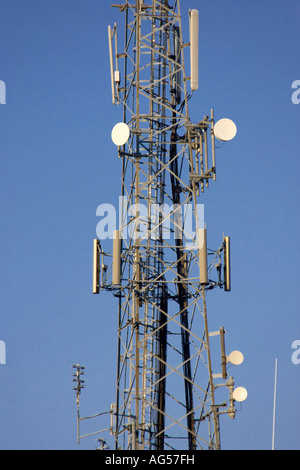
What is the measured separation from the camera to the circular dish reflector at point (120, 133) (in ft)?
113

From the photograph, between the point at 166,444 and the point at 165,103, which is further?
the point at 165,103

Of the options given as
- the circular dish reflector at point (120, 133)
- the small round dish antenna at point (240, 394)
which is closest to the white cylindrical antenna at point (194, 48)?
the circular dish reflector at point (120, 133)

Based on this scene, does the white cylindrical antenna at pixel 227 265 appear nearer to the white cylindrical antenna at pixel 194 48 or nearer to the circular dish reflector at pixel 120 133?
the circular dish reflector at pixel 120 133

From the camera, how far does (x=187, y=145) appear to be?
35.0 metres

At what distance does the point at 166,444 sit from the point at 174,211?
7910mm

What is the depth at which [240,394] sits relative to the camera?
33.8 metres

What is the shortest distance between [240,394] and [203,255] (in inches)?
185

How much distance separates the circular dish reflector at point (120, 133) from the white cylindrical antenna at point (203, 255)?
13.0 ft

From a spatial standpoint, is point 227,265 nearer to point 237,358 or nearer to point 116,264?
point 237,358

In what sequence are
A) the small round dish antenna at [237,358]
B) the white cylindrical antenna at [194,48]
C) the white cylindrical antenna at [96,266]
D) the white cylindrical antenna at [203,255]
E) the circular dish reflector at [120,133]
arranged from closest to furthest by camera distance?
the white cylindrical antenna at [203,255], the small round dish antenna at [237,358], the white cylindrical antenna at [96,266], the circular dish reflector at [120,133], the white cylindrical antenna at [194,48]
